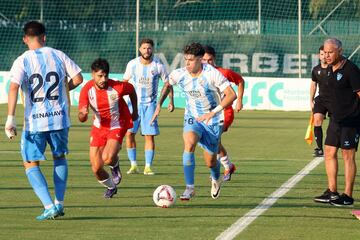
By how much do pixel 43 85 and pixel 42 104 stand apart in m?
0.19

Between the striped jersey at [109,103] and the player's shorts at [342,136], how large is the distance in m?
2.52

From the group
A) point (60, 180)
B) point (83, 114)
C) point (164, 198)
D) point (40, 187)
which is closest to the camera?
point (40, 187)

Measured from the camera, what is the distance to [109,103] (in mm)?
13734

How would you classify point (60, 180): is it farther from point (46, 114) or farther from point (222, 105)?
point (222, 105)

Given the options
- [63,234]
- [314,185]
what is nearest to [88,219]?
[63,234]

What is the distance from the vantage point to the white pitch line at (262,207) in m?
10.4

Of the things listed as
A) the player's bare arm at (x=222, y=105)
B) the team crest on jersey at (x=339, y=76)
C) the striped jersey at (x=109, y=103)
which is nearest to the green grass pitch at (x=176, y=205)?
the striped jersey at (x=109, y=103)

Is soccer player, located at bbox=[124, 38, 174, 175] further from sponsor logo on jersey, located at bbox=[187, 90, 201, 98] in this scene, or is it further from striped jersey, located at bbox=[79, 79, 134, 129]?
sponsor logo on jersey, located at bbox=[187, 90, 201, 98]

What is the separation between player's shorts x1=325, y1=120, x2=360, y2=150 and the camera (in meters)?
13.0

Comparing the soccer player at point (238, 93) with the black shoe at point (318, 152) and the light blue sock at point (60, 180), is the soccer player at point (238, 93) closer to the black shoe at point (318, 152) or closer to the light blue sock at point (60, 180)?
the black shoe at point (318, 152)

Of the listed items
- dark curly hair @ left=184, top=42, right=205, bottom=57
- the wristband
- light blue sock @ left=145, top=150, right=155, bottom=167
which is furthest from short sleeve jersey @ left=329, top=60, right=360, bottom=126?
light blue sock @ left=145, top=150, right=155, bottom=167

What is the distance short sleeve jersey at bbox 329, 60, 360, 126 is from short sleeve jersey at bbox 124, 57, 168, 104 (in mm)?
4861

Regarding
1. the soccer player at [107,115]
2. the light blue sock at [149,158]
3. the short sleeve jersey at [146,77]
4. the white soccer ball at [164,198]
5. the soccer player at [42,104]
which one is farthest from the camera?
the short sleeve jersey at [146,77]

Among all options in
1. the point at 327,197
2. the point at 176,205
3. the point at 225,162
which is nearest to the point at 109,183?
the point at 176,205
